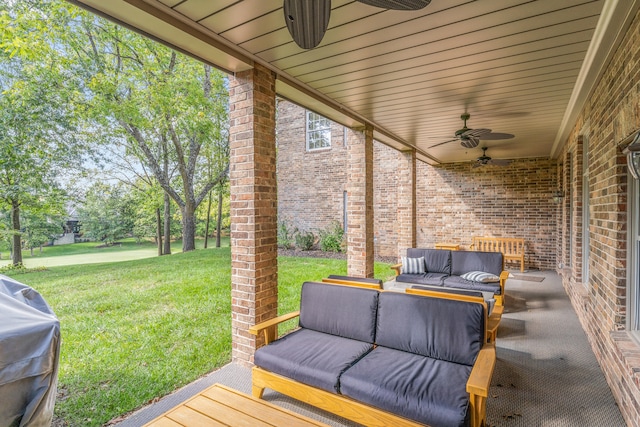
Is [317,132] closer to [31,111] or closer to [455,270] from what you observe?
[455,270]

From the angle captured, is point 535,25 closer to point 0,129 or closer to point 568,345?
point 568,345

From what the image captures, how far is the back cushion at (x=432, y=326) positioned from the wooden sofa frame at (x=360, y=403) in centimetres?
13

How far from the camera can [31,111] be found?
6984 millimetres

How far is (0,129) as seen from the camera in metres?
6.57

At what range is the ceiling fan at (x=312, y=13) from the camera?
124cm

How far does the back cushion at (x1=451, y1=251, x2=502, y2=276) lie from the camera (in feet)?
16.7

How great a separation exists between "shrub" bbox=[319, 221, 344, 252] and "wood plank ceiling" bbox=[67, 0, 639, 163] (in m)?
6.37

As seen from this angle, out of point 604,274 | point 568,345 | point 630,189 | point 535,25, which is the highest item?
point 535,25

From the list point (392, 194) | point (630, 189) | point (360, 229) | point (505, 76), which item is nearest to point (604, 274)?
point (630, 189)

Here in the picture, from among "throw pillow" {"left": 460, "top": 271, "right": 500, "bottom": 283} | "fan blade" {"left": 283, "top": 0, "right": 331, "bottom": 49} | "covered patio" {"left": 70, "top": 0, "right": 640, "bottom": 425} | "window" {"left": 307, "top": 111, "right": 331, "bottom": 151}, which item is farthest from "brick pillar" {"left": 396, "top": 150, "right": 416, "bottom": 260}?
"fan blade" {"left": 283, "top": 0, "right": 331, "bottom": 49}

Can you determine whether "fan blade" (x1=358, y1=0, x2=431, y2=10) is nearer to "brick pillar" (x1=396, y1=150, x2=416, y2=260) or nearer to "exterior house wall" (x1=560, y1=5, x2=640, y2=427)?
"exterior house wall" (x1=560, y1=5, x2=640, y2=427)

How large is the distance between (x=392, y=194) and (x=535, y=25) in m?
7.56

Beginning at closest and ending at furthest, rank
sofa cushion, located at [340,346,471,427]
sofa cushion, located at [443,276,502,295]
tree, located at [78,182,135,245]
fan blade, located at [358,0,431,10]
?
fan blade, located at [358,0,431,10] → sofa cushion, located at [340,346,471,427] → sofa cushion, located at [443,276,502,295] → tree, located at [78,182,135,245]

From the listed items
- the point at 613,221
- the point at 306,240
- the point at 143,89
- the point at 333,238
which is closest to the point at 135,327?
the point at 613,221
